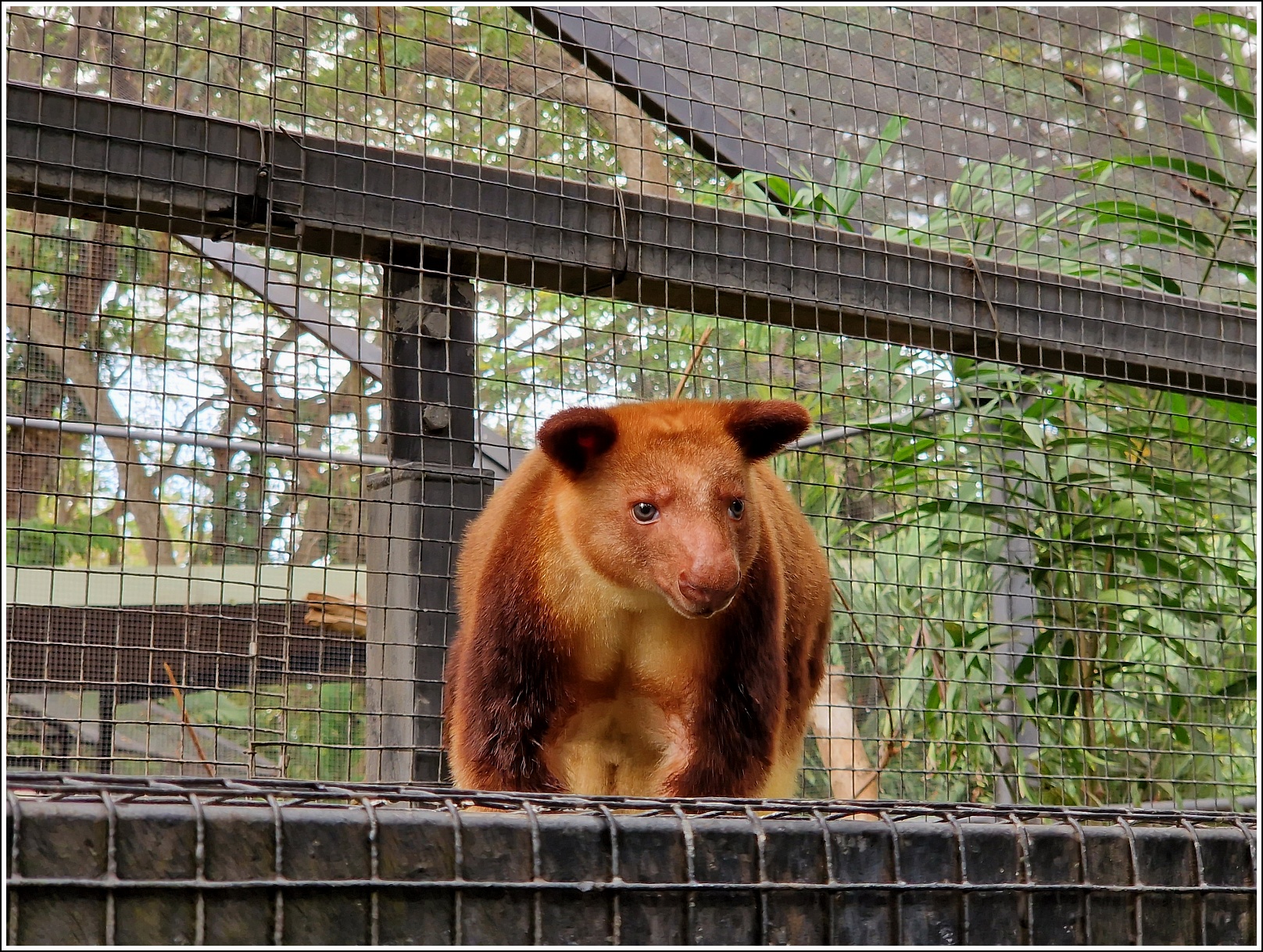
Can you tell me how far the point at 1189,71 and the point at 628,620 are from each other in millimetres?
2950

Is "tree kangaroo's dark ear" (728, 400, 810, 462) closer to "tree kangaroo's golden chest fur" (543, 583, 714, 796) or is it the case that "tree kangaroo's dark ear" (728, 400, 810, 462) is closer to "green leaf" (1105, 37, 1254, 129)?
"tree kangaroo's golden chest fur" (543, 583, 714, 796)

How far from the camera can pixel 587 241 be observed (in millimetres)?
3238

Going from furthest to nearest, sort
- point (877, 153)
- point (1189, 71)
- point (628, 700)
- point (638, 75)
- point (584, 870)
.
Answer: point (877, 153) < point (1189, 71) < point (638, 75) < point (628, 700) < point (584, 870)

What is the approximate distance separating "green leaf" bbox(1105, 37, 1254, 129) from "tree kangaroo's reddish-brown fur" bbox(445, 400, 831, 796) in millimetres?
2224

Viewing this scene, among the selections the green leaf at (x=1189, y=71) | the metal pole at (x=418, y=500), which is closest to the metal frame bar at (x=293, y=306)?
the metal pole at (x=418, y=500)

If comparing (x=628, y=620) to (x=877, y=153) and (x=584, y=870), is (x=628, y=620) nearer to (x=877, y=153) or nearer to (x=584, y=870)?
(x=584, y=870)

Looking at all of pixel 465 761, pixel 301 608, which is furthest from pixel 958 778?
pixel 301 608

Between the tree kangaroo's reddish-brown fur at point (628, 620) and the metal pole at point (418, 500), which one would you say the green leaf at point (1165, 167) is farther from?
the metal pole at point (418, 500)

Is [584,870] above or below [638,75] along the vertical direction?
below

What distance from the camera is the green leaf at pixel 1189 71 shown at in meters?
4.24

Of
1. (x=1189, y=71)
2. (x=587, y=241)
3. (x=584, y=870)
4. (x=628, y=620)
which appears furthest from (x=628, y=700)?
(x=1189, y=71)

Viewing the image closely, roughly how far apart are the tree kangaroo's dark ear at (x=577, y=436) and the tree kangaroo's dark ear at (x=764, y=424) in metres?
0.30

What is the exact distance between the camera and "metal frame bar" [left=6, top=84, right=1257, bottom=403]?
2.73 metres

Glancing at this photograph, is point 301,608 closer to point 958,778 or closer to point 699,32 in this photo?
point 958,778
